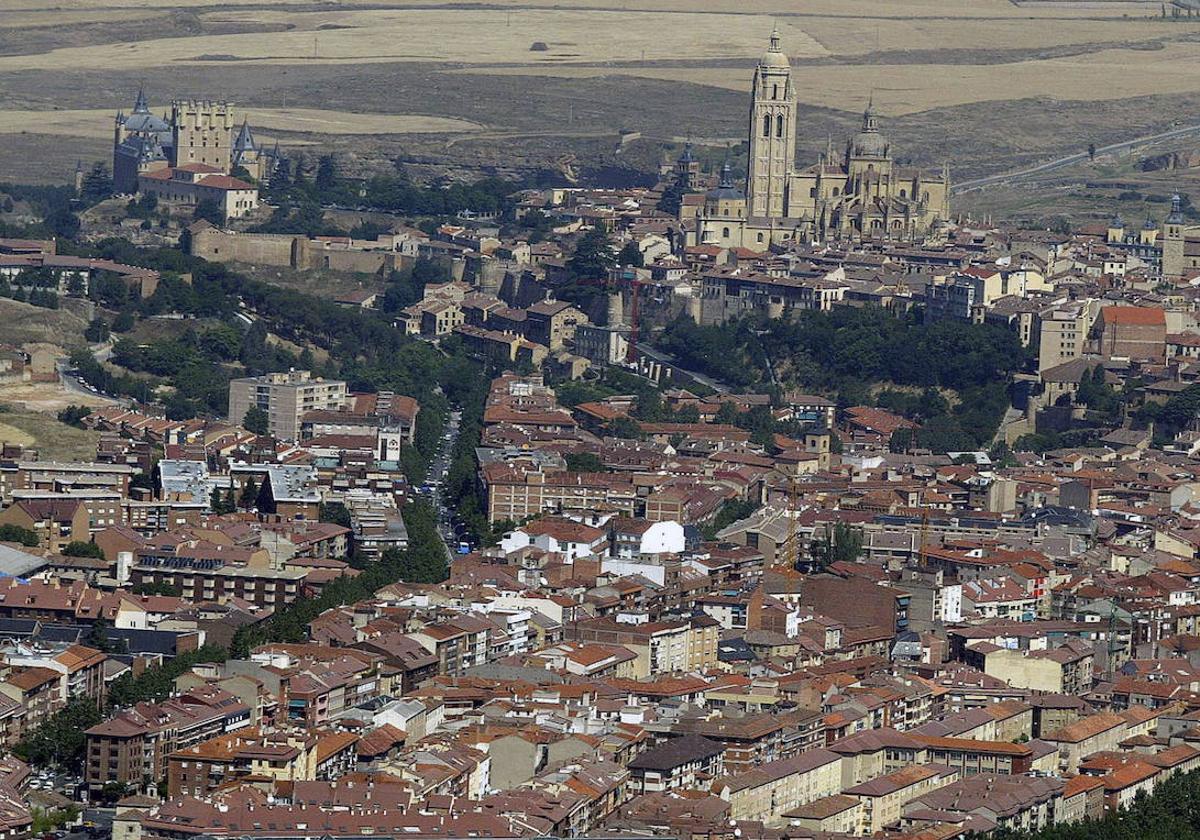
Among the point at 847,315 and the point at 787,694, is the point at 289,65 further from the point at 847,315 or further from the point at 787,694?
the point at 787,694

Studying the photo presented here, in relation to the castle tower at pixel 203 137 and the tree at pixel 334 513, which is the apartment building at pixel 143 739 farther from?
the castle tower at pixel 203 137

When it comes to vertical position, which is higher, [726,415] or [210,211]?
[210,211]

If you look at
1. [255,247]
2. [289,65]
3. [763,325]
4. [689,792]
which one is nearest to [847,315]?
[763,325]

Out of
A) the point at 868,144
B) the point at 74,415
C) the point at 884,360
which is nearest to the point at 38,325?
the point at 74,415

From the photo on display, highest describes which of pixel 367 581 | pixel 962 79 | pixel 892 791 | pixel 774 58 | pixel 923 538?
pixel 774 58

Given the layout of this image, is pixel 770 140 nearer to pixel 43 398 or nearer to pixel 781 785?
pixel 43 398

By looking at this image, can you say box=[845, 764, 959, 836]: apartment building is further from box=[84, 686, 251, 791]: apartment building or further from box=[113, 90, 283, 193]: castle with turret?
box=[113, 90, 283, 193]: castle with turret

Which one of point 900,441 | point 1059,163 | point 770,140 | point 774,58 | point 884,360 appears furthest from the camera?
point 1059,163
